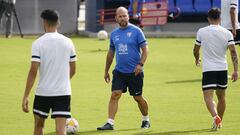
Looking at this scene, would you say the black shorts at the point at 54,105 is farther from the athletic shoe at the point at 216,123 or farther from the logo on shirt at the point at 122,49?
the athletic shoe at the point at 216,123

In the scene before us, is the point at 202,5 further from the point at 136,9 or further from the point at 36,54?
the point at 36,54

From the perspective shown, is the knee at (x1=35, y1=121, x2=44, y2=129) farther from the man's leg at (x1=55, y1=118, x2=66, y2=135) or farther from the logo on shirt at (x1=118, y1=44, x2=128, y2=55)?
the logo on shirt at (x1=118, y1=44, x2=128, y2=55)

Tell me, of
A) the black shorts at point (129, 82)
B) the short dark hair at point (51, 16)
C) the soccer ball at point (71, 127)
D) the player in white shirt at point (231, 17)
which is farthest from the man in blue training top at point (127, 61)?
the player in white shirt at point (231, 17)

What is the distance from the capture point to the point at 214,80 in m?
13.0

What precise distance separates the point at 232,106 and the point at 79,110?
3094mm

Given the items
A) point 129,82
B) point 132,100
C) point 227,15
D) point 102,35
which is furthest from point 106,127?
point 102,35

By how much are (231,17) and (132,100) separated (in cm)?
312

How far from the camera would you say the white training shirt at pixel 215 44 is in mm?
13008

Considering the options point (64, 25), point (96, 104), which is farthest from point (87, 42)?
point (96, 104)

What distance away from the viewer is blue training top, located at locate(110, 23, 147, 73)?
13.2 meters

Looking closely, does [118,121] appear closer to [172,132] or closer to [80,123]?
[80,123]

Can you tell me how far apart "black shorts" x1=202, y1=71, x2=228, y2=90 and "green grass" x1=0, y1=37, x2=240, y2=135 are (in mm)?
697

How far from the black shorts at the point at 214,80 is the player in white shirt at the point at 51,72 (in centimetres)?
349

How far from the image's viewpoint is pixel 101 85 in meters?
19.8
